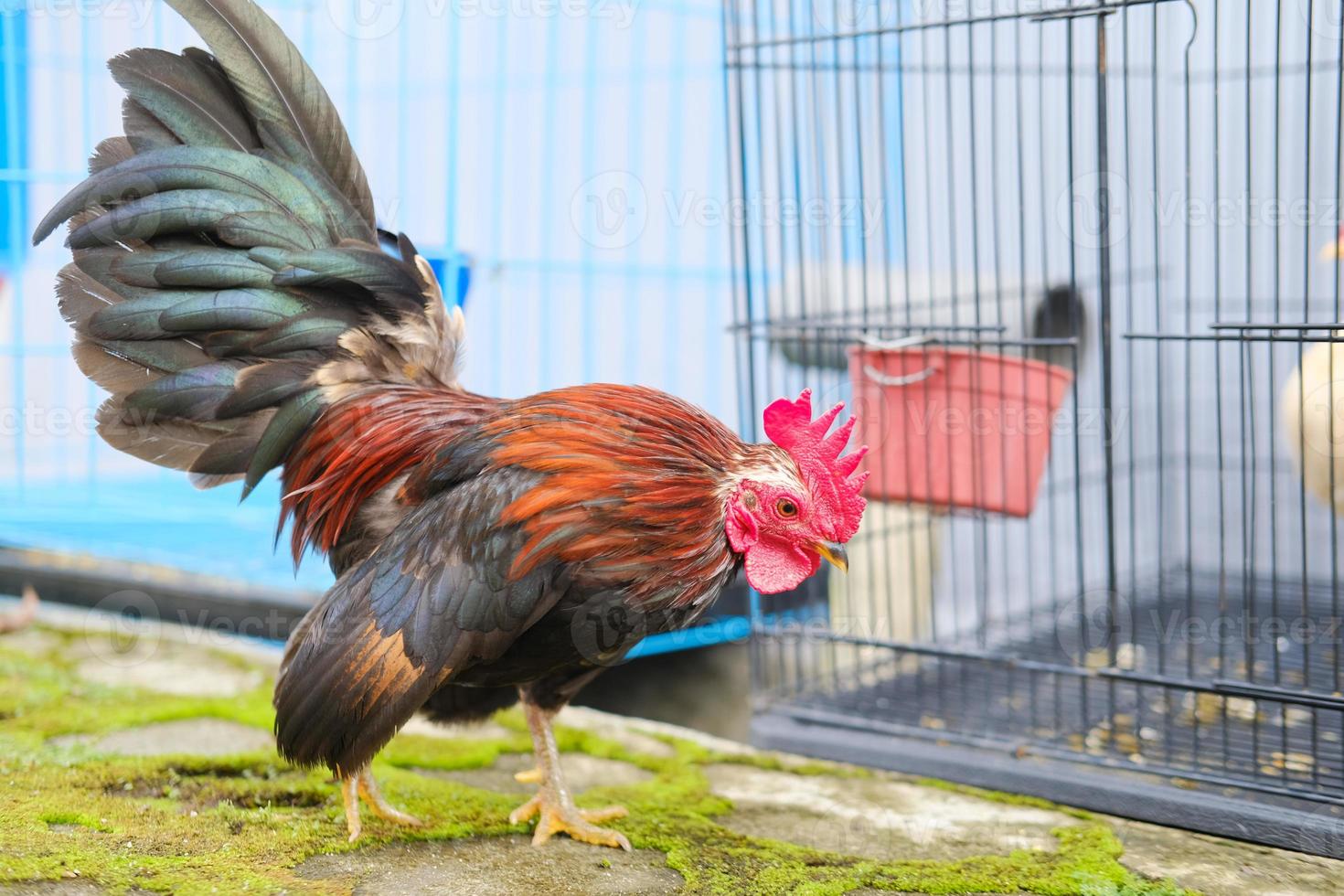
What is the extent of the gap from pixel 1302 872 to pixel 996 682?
4.92ft

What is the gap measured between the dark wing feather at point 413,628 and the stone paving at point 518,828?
38 centimetres

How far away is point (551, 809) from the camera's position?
10.5ft

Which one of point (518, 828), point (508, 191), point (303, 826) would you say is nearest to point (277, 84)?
point (303, 826)

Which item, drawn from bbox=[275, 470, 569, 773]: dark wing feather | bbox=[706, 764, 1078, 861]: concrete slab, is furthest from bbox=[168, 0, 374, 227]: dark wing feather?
bbox=[706, 764, 1078, 861]: concrete slab

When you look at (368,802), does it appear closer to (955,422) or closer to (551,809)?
(551,809)

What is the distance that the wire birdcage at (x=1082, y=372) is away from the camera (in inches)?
136

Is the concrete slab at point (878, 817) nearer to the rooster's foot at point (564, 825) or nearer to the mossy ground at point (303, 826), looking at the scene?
the mossy ground at point (303, 826)

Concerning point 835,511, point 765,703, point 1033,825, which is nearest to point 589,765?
point 765,703

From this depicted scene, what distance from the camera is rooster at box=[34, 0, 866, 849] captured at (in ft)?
8.77

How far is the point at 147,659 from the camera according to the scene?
4.88 metres

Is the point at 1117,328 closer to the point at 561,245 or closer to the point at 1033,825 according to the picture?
the point at 561,245

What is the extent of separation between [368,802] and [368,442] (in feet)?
3.21

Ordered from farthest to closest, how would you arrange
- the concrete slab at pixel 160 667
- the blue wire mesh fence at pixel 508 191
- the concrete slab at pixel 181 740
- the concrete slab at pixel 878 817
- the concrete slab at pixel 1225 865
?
1. the blue wire mesh fence at pixel 508 191
2. the concrete slab at pixel 160 667
3. the concrete slab at pixel 181 740
4. the concrete slab at pixel 878 817
5. the concrete slab at pixel 1225 865

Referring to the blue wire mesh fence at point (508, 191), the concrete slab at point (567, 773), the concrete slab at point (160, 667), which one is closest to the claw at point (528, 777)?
the concrete slab at point (567, 773)
